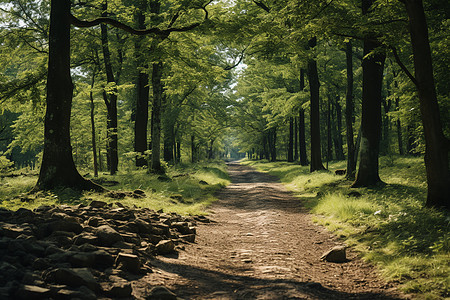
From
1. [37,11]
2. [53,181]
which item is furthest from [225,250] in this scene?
[37,11]

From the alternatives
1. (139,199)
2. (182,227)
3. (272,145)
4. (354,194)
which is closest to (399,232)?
(182,227)

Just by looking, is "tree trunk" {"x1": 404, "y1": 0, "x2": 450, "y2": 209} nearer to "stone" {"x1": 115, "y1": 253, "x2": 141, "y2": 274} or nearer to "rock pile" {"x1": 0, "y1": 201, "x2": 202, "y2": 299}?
"rock pile" {"x1": 0, "y1": 201, "x2": 202, "y2": 299}

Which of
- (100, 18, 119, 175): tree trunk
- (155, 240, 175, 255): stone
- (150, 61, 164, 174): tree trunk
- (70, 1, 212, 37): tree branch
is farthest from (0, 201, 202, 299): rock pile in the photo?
(100, 18, 119, 175): tree trunk

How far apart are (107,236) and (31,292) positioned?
1.92 meters

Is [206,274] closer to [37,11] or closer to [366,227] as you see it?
[366,227]

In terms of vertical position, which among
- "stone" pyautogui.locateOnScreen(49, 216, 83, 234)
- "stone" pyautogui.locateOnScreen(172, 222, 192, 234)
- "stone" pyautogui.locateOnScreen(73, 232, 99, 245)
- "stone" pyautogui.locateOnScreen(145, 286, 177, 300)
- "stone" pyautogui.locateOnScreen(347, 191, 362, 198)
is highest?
"stone" pyautogui.locateOnScreen(49, 216, 83, 234)

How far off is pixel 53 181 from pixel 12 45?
10.6 meters

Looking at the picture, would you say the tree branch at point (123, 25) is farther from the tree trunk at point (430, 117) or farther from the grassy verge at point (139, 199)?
the tree trunk at point (430, 117)

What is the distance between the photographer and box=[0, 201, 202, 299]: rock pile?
3221 millimetres

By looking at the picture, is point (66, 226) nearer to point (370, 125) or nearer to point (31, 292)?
point (31, 292)

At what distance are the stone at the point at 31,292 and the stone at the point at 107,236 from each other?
1.78m

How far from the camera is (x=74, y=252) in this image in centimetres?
399

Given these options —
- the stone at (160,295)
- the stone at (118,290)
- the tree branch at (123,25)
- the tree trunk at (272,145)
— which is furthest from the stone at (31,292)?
the tree trunk at (272,145)

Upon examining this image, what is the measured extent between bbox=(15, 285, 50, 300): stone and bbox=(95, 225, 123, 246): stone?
70.0 inches
